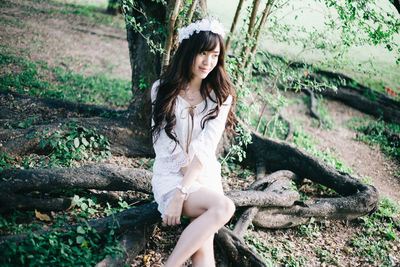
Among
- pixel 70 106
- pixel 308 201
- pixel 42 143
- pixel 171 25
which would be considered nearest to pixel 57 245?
pixel 42 143

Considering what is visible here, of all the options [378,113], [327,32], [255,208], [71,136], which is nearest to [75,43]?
[71,136]

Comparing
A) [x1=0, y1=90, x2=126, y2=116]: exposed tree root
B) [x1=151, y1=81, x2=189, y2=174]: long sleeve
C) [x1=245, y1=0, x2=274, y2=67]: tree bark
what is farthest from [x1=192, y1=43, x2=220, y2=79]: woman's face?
[x1=0, y1=90, x2=126, y2=116]: exposed tree root

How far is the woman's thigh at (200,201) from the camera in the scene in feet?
8.57

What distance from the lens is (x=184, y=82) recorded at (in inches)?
121

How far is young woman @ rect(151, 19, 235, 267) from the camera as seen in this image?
8.45 feet

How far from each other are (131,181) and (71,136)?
1304mm

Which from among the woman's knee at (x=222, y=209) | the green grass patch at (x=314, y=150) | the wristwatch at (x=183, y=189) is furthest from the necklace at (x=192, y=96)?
the green grass patch at (x=314, y=150)

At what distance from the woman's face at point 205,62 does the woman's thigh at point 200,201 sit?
1.12m

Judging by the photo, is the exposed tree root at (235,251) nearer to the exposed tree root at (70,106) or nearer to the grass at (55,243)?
the grass at (55,243)

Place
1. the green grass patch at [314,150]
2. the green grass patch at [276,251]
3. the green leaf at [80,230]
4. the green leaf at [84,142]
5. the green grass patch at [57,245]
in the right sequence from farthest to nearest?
the green grass patch at [314,150], the green leaf at [84,142], the green grass patch at [276,251], the green leaf at [80,230], the green grass patch at [57,245]

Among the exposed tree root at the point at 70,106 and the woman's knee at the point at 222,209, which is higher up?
the woman's knee at the point at 222,209

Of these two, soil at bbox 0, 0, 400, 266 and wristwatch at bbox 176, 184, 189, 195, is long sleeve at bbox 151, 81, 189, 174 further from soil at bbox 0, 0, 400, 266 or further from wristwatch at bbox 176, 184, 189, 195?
soil at bbox 0, 0, 400, 266

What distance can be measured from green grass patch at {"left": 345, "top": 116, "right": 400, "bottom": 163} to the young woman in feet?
18.7

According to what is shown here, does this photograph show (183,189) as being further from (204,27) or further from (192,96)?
(204,27)
